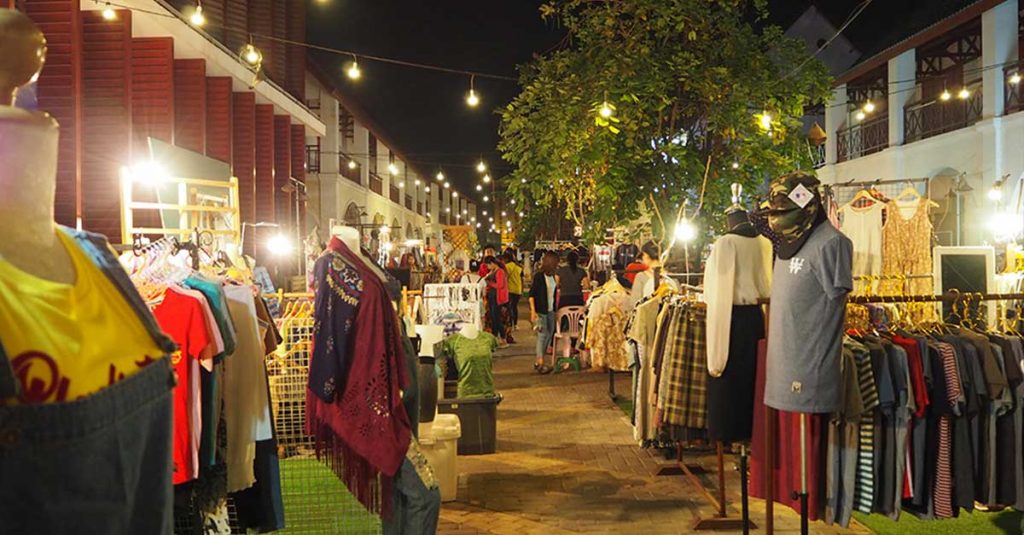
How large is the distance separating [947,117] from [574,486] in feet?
57.1

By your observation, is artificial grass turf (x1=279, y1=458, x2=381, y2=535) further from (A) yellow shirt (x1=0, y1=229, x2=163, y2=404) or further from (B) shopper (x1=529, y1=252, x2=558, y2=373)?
(B) shopper (x1=529, y1=252, x2=558, y2=373)

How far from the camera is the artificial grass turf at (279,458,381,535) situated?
491 centimetres

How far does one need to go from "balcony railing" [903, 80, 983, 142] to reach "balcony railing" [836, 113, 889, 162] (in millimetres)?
1045

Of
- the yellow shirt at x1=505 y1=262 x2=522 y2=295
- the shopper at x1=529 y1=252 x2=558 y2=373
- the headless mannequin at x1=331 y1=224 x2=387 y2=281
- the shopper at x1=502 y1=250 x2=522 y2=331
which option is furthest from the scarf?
the yellow shirt at x1=505 y1=262 x2=522 y2=295

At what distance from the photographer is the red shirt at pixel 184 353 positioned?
→ 3.57 meters

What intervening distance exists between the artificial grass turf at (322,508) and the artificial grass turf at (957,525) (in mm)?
3618

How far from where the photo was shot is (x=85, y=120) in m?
9.79

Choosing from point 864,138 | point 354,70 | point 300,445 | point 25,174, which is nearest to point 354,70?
point 354,70

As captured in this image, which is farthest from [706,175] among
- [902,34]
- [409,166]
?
[409,166]

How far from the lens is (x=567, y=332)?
13375 millimetres

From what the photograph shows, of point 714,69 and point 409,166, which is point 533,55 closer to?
point 714,69

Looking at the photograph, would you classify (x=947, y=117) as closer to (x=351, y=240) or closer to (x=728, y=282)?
(x=728, y=282)

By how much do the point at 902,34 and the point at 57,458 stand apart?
2299 centimetres

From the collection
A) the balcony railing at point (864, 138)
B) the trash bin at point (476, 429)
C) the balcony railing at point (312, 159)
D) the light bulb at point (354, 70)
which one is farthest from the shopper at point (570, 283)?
the balcony railing at point (312, 159)
